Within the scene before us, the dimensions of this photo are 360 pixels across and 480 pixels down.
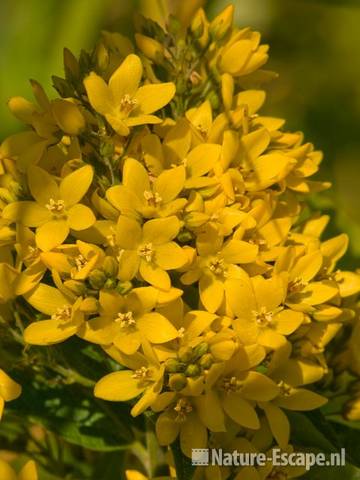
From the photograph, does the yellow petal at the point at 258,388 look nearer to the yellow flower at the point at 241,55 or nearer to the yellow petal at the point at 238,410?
the yellow petal at the point at 238,410

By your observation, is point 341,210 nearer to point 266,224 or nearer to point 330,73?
point 266,224

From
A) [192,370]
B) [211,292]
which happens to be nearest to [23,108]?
[211,292]

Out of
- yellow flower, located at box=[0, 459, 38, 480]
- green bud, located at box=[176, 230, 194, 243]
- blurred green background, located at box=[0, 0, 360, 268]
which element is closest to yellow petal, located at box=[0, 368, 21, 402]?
yellow flower, located at box=[0, 459, 38, 480]

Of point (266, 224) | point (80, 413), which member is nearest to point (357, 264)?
point (266, 224)

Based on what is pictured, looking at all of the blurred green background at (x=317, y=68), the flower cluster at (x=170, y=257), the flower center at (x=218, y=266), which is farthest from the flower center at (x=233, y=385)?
the blurred green background at (x=317, y=68)

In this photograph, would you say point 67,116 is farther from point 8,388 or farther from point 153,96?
point 8,388

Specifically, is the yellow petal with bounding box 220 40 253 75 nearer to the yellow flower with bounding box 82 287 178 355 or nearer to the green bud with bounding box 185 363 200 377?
the yellow flower with bounding box 82 287 178 355
